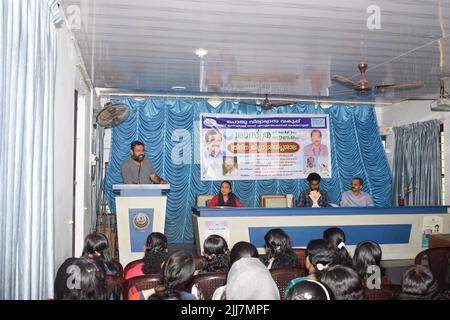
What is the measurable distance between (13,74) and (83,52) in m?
3.14

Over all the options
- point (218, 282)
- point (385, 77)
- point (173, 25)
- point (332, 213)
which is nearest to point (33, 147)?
point (218, 282)

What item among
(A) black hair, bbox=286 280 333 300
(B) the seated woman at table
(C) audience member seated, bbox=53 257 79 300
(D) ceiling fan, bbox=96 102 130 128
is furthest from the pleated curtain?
(B) the seated woman at table

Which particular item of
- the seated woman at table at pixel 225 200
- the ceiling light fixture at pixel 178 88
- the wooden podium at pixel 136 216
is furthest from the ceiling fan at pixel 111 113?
the seated woman at table at pixel 225 200

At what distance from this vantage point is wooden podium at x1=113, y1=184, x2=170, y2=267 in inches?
187

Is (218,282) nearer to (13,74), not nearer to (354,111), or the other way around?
(13,74)

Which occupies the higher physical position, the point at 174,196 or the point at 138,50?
the point at 138,50

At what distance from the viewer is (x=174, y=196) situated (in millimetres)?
7621

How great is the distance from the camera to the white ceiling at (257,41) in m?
3.50

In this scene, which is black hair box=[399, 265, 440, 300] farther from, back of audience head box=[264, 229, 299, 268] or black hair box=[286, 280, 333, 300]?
back of audience head box=[264, 229, 299, 268]

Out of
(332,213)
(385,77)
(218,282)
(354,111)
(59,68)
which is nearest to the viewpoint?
(218,282)

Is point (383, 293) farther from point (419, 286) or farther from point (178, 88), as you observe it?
point (178, 88)

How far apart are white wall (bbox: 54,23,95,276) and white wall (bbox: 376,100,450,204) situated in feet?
20.3

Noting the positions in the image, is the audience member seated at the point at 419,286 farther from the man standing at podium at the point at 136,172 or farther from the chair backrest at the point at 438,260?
the man standing at podium at the point at 136,172

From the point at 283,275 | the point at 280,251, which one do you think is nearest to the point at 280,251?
the point at 280,251
